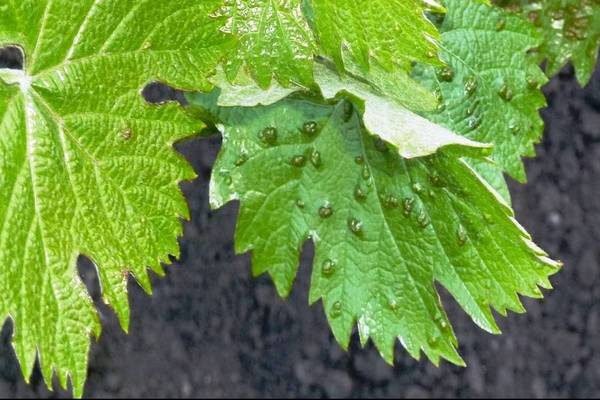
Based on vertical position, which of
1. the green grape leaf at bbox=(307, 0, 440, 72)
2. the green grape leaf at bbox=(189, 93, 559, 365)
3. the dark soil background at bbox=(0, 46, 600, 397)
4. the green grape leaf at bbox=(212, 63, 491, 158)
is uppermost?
the green grape leaf at bbox=(307, 0, 440, 72)

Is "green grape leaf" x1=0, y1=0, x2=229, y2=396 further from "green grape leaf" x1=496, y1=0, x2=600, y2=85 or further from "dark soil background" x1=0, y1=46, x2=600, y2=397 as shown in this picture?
"dark soil background" x1=0, y1=46, x2=600, y2=397

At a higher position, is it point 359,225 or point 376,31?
point 376,31

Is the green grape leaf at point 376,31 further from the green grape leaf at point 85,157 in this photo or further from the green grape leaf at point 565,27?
the green grape leaf at point 565,27

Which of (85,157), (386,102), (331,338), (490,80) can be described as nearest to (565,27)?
(490,80)

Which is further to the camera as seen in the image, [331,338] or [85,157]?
[331,338]

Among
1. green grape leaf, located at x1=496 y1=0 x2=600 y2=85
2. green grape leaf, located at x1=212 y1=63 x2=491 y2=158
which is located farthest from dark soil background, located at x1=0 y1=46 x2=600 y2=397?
green grape leaf, located at x1=212 y1=63 x2=491 y2=158

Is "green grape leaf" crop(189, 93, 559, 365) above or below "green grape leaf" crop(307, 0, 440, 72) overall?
below

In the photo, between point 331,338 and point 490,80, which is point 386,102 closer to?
point 490,80
